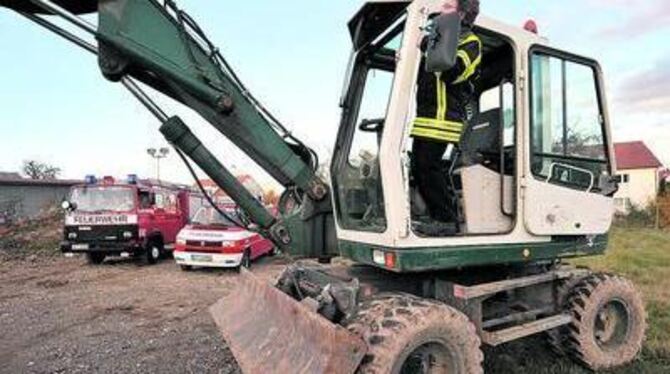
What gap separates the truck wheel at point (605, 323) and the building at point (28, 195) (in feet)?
93.9

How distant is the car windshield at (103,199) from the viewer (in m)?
15.6

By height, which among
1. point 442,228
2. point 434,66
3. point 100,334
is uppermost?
point 434,66

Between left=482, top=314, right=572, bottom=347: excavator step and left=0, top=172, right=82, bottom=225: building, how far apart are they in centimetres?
2859

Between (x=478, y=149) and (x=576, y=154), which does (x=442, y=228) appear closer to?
(x=478, y=149)

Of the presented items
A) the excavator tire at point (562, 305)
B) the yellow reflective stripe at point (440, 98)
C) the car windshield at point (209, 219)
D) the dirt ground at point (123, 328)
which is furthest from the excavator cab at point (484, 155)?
the car windshield at point (209, 219)

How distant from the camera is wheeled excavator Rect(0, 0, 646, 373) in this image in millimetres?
4191

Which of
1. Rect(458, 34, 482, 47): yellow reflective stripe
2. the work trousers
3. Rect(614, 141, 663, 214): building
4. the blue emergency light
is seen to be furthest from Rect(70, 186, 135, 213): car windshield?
Rect(614, 141, 663, 214): building

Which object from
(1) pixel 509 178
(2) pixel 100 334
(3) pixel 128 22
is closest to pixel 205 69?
(3) pixel 128 22

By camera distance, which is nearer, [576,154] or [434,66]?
[434,66]

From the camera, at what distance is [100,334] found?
24.7 feet

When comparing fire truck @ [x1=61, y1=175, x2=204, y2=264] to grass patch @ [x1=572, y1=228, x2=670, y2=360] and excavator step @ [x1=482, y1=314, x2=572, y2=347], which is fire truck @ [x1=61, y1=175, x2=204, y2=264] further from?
excavator step @ [x1=482, y1=314, x2=572, y2=347]

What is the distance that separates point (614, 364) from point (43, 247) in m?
18.4

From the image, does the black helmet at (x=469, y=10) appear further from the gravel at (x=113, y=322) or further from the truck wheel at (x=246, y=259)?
the truck wheel at (x=246, y=259)

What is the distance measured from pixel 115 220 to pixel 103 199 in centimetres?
83
